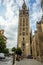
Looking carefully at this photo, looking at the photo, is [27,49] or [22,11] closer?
[27,49]

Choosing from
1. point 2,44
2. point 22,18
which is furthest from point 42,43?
point 22,18

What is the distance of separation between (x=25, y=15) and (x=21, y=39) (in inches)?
608

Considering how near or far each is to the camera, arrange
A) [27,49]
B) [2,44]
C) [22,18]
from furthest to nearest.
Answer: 1. [22,18]
2. [27,49]
3. [2,44]

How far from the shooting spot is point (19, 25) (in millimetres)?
107062

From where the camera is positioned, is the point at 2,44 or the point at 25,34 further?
the point at 25,34

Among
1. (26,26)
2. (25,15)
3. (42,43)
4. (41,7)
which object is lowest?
(42,43)

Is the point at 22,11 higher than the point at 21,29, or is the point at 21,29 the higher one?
the point at 22,11

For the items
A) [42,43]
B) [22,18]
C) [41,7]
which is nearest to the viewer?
[41,7]

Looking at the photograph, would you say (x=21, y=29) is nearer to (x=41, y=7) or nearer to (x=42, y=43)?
(x=42, y=43)

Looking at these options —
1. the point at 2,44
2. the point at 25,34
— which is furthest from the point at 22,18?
the point at 2,44

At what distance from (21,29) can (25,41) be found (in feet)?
24.4

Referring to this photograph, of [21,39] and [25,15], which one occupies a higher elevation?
[25,15]

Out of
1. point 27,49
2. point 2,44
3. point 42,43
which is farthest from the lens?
point 27,49

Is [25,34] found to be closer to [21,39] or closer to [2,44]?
[21,39]
